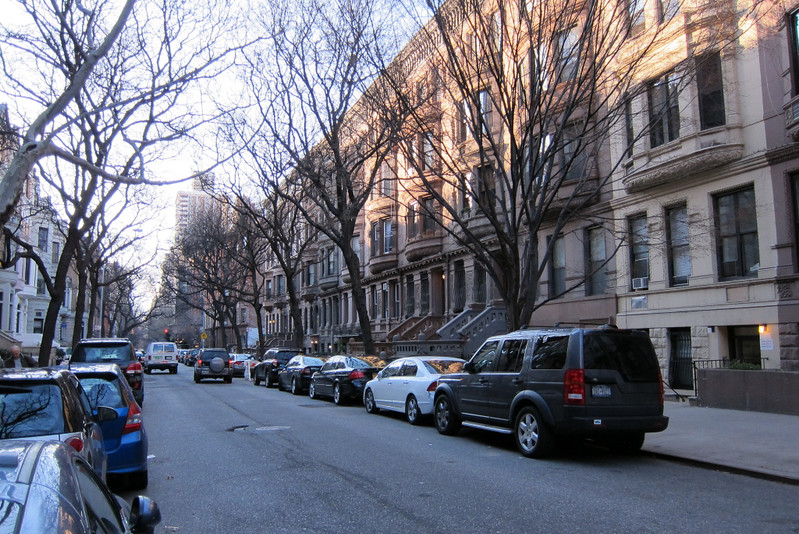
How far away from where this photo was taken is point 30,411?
16.6 ft

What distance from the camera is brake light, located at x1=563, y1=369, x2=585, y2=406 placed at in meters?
8.86

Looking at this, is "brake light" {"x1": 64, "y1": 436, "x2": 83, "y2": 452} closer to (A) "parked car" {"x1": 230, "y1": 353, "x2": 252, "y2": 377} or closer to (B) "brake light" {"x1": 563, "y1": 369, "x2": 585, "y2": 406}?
(B) "brake light" {"x1": 563, "y1": 369, "x2": 585, "y2": 406}

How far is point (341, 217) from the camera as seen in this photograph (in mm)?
24234

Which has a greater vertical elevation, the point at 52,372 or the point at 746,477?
the point at 52,372

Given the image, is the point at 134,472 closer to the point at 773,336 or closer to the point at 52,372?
the point at 52,372

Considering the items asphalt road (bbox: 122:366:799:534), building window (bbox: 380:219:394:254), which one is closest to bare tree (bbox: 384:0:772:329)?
asphalt road (bbox: 122:366:799:534)

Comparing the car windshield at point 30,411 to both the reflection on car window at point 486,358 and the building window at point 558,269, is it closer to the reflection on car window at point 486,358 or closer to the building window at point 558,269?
the reflection on car window at point 486,358

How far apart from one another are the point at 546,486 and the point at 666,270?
1309 centimetres

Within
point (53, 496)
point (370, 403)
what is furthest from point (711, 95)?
point (53, 496)

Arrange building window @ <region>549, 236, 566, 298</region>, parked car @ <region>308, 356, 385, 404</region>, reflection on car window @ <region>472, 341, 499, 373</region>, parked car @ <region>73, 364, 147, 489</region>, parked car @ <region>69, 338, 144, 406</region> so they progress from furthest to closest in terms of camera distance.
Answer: building window @ <region>549, 236, 566, 298</region> < parked car @ <region>308, 356, 385, 404</region> < parked car @ <region>69, 338, 144, 406</region> < reflection on car window @ <region>472, 341, 499, 373</region> < parked car @ <region>73, 364, 147, 489</region>

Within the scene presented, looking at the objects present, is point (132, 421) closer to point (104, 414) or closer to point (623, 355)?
point (104, 414)

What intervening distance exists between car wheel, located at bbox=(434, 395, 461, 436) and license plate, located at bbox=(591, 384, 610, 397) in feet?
11.2

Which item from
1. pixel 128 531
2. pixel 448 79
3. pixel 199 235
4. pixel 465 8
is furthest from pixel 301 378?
pixel 199 235

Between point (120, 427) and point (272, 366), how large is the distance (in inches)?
767
